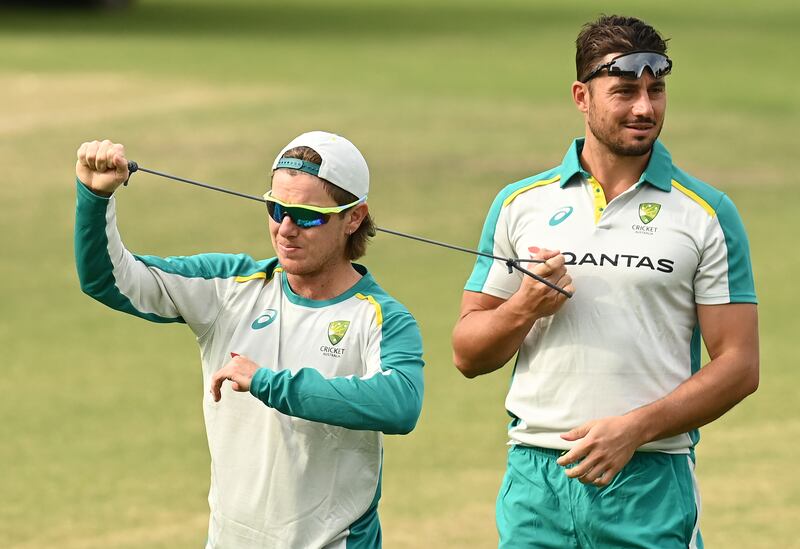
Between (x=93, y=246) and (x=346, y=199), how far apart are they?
29.5 inches

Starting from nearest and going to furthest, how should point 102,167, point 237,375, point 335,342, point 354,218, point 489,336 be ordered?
point 237,375
point 102,167
point 335,342
point 354,218
point 489,336

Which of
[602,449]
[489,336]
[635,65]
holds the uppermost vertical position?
[635,65]

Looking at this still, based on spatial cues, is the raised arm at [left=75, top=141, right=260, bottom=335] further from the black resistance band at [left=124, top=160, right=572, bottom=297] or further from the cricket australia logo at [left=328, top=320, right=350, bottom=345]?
the cricket australia logo at [left=328, top=320, right=350, bottom=345]

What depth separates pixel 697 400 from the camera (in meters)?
4.98

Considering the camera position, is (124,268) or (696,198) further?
(696,198)

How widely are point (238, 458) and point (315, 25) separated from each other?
34949mm

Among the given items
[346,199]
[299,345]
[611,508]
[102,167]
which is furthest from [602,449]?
[102,167]

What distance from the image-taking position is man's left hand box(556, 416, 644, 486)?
490 cm

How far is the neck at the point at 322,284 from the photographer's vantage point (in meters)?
4.99

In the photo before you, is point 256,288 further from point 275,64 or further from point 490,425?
point 275,64

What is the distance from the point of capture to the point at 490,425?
33.8 feet

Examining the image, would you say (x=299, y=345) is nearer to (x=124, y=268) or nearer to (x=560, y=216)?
(x=124, y=268)

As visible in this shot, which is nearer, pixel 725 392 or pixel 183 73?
pixel 725 392

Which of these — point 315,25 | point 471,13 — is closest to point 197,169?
point 315,25
